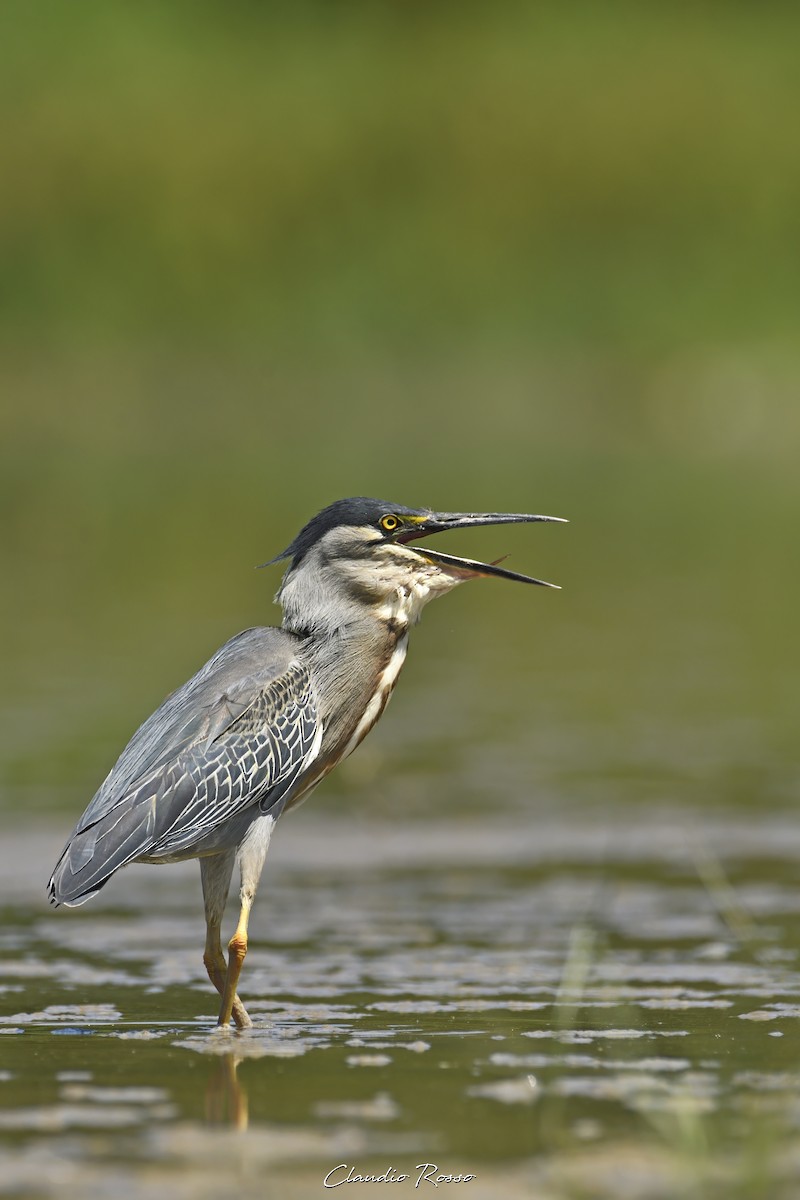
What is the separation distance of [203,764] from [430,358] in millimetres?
71382

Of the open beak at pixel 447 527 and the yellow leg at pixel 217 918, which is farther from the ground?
the open beak at pixel 447 527

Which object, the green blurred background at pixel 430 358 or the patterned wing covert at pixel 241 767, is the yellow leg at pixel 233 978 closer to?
the patterned wing covert at pixel 241 767

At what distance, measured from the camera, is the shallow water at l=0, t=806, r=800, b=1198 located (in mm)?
4992

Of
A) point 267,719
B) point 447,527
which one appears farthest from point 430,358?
point 267,719

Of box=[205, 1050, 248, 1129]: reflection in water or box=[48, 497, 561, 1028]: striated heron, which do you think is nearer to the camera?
box=[205, 1050, 248, 1129]: reflection in water

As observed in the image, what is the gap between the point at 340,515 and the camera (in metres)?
7.16

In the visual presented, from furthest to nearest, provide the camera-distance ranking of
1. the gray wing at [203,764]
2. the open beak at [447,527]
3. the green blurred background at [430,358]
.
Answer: the green blurred background at [430,358] < the open beak at [447,527] < the gray wing at [203,764]

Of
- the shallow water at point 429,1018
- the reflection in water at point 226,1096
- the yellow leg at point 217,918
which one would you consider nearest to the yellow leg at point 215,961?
the yellow leg at point 217,918

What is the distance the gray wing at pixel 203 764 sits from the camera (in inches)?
259

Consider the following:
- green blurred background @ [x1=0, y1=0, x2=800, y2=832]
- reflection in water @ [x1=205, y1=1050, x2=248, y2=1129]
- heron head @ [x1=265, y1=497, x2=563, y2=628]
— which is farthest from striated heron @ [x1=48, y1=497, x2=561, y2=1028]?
green blurred background @ [x1=0, y1=0, x2=800, y2=832]

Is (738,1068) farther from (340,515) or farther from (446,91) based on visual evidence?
(446,91)
